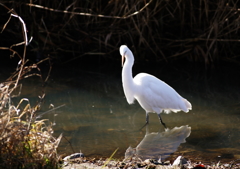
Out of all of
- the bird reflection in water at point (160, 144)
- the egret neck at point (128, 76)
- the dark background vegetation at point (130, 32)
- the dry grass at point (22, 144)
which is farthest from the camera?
the dark background vegetation at point (130, 32)

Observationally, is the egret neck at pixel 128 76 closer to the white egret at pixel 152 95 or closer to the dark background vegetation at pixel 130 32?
the white egret at pixel 152 95

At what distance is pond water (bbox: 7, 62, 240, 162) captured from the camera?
3924 millimetres

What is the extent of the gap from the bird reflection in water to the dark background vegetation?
3.01 m

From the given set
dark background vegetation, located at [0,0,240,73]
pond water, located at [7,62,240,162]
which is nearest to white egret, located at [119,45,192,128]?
pond water, located at [7,62,240,162]

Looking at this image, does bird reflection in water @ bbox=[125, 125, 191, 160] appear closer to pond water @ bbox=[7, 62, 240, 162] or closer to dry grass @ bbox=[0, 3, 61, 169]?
pond water @ bbox=[7, 62, 240, 162]

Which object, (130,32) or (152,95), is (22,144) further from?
(130,32)

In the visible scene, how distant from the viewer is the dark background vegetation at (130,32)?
7129 millimetres

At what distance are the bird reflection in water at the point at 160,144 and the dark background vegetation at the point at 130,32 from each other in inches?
118

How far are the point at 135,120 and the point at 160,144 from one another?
809 millimetres

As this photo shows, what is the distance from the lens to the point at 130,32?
7.25 metres

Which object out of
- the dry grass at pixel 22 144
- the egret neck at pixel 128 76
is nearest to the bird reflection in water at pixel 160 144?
the egret neck at pixel 128 76

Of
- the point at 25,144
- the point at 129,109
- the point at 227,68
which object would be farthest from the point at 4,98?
the point at 227,68

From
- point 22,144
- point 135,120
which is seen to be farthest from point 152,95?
point 22,144

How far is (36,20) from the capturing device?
7641 mm
